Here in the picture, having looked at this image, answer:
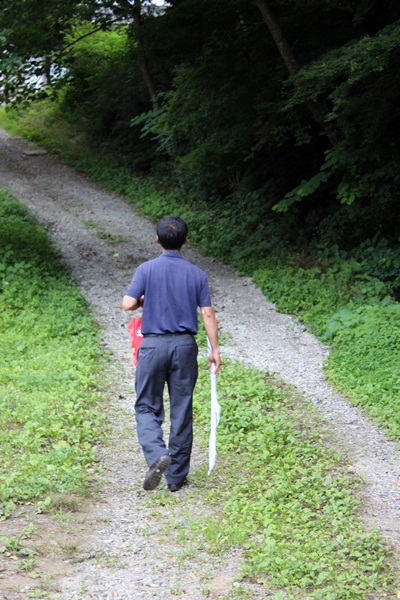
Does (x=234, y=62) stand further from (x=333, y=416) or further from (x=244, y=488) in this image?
(x=244, y=488)

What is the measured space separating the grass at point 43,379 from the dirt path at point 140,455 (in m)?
0.30

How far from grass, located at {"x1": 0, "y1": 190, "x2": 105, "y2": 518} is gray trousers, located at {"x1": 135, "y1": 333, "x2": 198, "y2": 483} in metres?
0.69

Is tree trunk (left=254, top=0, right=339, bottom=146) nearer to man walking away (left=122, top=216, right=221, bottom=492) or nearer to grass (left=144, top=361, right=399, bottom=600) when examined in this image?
grass (left=144, top=361, right=399, bottom=600)

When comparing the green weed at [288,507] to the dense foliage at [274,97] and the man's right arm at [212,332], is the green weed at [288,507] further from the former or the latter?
the dense foliage at [274,97]

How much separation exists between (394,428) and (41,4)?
1288 cm

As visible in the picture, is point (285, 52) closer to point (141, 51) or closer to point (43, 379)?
point (43, 379)

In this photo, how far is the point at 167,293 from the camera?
19.1ft

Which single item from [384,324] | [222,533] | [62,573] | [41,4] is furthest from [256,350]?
[41,4]

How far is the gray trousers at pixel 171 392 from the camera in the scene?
5785 mm

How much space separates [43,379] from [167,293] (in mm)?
3307

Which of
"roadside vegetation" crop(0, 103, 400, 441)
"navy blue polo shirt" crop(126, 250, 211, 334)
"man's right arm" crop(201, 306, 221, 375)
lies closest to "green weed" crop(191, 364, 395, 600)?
"man's right arm" crop(201, 306, 221, 375)

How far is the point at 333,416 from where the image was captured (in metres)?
8.23

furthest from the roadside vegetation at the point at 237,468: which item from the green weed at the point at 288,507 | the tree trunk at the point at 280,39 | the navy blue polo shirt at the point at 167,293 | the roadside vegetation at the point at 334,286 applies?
the tree trunk at the point at 280,39

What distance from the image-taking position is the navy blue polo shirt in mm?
5797
